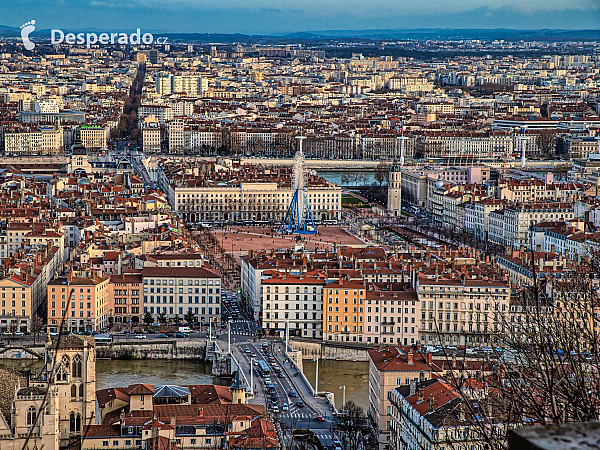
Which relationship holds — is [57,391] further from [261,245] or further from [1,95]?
[1,95]

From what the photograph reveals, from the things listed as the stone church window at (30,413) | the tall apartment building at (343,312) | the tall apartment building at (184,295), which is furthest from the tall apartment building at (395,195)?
the stone church window at (30,413)

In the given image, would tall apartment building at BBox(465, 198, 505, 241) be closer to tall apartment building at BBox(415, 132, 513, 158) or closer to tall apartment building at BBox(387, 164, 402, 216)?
tall apartment building at BBox(387, 164, 402, 216)

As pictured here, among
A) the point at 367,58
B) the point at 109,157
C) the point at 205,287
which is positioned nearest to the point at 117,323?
the point at 205,287

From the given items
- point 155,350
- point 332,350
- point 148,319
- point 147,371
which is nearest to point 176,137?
point 148,319

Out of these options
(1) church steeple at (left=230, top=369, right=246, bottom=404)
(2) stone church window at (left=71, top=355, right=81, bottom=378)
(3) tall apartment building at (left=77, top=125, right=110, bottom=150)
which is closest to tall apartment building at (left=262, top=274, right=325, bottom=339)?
(1) church steeple at (left=230, top=369, right=246, bottom=404)

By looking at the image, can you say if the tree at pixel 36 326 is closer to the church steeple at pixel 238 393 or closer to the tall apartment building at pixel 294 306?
the tall apartment building at pixel 294 306

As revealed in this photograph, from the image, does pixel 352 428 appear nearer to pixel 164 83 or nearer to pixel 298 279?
pixel 298 279

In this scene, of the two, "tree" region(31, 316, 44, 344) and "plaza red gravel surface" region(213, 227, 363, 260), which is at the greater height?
"tree" region(31, 316, 44, 344)
